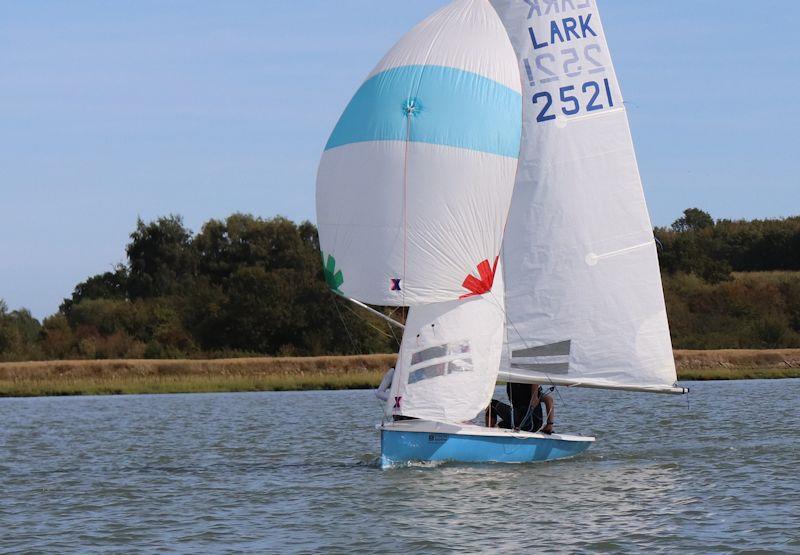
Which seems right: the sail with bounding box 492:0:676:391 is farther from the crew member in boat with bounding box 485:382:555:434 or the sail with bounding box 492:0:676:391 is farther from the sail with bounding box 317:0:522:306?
the sail with bounding box 317:0:522:306

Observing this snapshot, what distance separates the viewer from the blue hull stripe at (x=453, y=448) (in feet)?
71.8

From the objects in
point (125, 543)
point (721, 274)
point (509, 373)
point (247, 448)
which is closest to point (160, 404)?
point (247, 448)

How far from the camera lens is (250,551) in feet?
55.2

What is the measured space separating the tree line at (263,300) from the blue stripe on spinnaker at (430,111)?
123 ft

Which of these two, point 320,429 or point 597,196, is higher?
point 597,196

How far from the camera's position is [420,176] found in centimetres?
2141

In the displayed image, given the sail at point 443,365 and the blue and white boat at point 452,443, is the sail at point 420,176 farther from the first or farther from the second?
the blue and white boat at point 452,443

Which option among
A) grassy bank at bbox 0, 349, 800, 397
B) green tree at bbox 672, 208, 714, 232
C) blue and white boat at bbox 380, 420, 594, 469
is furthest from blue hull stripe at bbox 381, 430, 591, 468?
green tree at bbox 672, 208, 714, 232

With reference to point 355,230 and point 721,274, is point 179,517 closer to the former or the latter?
point 355,230

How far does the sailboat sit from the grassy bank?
29963 mm

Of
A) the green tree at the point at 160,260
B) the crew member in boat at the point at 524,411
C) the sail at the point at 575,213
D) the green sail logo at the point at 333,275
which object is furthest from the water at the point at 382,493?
the green tree at the point at 160,260

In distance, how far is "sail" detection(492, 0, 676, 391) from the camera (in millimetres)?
23625

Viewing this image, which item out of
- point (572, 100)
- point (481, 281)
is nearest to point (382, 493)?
point (481, 281)

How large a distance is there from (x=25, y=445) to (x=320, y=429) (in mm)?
7272
